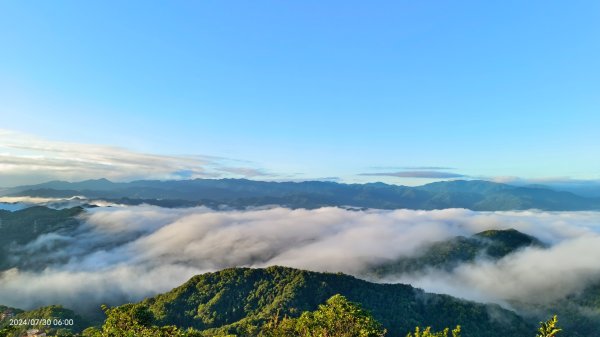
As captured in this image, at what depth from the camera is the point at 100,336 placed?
62.2 m

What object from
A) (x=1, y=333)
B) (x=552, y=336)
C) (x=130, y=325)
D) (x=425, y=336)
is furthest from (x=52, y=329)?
(x=552, y=336)

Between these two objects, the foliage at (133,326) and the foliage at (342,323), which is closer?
the foliage at (133,326)

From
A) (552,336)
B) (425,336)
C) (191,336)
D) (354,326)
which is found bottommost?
(191,336)

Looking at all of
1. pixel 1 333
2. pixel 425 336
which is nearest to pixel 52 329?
pixel 1 333

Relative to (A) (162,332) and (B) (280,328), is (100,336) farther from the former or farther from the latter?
(B) (280,328)

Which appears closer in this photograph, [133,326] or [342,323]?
[133,326]

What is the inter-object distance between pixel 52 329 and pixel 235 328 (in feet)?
326

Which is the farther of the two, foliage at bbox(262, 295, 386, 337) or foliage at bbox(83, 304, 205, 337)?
foliage at bbox(262, 295, 386, 337)

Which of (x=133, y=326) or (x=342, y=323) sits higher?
(x=342, y=323)

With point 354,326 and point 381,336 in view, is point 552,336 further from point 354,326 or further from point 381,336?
point 354,326

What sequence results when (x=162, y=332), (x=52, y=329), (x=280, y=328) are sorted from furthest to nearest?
(x=52, y=329), (x=280, y=328), (x=162, y=332)

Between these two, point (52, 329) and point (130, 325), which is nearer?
point (130, 325)

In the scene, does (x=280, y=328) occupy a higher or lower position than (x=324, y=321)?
lower

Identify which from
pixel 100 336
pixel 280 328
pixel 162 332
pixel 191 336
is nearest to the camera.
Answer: pixel 100 336
